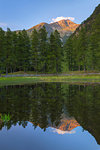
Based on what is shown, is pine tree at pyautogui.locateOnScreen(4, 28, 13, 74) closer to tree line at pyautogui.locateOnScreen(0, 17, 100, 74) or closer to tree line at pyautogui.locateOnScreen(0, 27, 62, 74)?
tree line at pyautogui.locateOnScreen(0, 17, 100, 74)

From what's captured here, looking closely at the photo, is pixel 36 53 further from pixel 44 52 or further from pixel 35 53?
pixel 44 52

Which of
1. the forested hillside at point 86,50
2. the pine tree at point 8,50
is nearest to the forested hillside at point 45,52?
the forested hillside at point 86,50

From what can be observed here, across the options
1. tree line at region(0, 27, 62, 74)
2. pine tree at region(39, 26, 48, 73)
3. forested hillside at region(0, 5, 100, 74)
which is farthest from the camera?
pine tree at region(39, 26, 48, 73)

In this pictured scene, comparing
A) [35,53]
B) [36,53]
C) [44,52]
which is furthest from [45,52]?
[35,53]

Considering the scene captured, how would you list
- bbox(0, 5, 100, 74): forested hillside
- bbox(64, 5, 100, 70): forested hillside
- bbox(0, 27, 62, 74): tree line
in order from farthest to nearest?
1. bbox(0, 27, 62, 74): tree line
2. bbox(0, 5, 100, 74): forested hillside
3. bbox(64, 5, 100, 70): forested hillside

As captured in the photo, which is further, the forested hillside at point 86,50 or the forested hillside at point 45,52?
the forested hillside at point 45,52

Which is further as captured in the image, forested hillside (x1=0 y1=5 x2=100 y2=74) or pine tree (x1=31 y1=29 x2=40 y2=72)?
pine tree (x1=31 y1=29 x2=40 y2=72)

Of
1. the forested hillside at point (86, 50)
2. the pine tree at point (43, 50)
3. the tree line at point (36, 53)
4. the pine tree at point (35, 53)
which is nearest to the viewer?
the forested hillside at point (86, 50)

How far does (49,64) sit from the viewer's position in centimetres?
6569

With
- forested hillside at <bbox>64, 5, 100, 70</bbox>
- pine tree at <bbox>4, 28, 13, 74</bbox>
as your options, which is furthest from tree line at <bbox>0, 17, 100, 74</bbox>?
pine tree at <bbox>4, 28, 13, 74</bbox>

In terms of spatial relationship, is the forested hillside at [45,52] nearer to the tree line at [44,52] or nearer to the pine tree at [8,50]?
the tree line at [44,52]

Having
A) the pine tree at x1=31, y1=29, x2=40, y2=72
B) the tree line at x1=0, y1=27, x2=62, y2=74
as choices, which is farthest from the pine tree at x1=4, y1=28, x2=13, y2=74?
the pine tree at x1=31, y1=29, x2=40, y2=72

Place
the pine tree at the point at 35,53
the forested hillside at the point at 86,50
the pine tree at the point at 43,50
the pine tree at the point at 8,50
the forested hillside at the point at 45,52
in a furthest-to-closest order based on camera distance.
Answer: the pine tree at the point at 43,50 < the pine tree at the point at 35,53 < the forested hillside at the point at 45,52 < the forested hillside at the point at 86,50 < the pine tree at the point at 8,50

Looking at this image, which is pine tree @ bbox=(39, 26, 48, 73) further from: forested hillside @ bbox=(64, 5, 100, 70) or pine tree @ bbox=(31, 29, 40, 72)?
forested hillside @ bbox=(64, 5, 100, 70)
